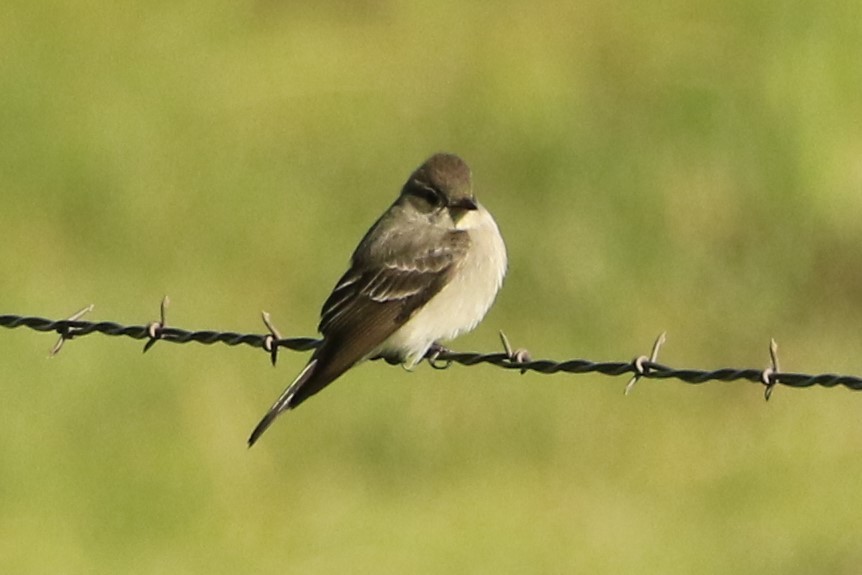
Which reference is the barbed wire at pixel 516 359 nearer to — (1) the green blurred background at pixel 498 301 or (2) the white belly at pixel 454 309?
(2) the white belly at pixel 454 309

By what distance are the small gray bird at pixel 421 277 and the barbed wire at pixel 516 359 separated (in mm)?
196

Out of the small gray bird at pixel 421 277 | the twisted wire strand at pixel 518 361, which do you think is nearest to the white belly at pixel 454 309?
the small gray bird at pixel 421 277

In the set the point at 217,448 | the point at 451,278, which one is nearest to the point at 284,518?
the point at 217,448

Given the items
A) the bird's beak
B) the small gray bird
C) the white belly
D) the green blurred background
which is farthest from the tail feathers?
the green blurred background

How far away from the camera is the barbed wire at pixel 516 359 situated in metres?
6.20

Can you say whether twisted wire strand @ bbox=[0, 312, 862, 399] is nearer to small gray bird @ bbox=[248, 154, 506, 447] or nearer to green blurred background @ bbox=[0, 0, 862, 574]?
small gray bird @ bbox=[248, 154, 506, 447]

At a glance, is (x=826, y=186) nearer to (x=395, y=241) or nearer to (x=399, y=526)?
(x=399, y=526)

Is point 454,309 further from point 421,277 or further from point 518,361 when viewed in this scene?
point 518,361

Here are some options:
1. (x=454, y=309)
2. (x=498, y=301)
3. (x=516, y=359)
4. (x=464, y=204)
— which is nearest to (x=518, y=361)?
(x=516, y=359)

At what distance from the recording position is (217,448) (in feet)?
35.8

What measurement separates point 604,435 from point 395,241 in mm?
3073

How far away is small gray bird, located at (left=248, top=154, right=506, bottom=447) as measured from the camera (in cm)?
828

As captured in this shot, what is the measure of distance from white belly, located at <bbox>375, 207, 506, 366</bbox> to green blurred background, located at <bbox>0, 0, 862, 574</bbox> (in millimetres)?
1937

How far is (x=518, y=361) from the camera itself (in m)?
7.13
